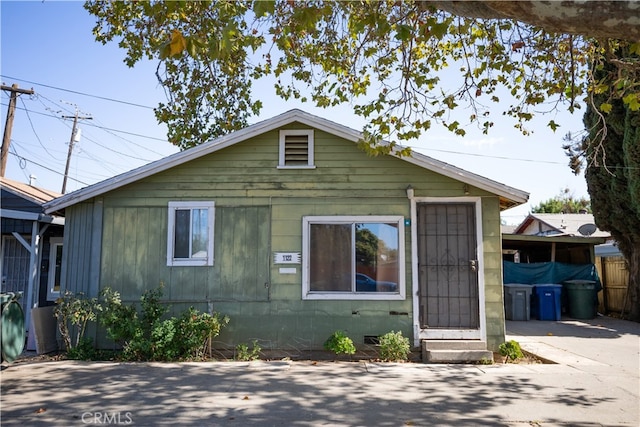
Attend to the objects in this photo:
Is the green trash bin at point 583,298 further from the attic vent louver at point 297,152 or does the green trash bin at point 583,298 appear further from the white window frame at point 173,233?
the white window frame at point 173,233

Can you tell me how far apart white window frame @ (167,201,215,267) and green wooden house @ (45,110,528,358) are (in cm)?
2

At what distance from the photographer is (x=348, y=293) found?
9.55 meters

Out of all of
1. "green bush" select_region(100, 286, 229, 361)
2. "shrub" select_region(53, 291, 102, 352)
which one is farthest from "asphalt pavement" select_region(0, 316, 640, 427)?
"shrub" select_region(53, 291, 102, 352)

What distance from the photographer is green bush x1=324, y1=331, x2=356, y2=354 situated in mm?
9117

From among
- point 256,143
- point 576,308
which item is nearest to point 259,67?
point 256,143

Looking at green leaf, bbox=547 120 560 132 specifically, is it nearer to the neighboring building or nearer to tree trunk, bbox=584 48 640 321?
tree trunk, bbox=584 48 640 321

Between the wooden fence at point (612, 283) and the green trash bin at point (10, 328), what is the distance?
16.8 meters

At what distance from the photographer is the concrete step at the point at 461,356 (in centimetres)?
894

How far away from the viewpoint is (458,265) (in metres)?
9.70

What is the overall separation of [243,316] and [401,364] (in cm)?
307

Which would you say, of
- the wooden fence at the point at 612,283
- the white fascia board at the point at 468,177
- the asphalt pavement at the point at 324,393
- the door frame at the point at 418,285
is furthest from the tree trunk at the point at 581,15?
the wooden fence at the point at 612,283

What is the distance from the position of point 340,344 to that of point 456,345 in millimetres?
2118

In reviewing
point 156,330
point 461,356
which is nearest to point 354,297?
point 461,356

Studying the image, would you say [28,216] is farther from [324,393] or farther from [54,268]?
[324,393]
